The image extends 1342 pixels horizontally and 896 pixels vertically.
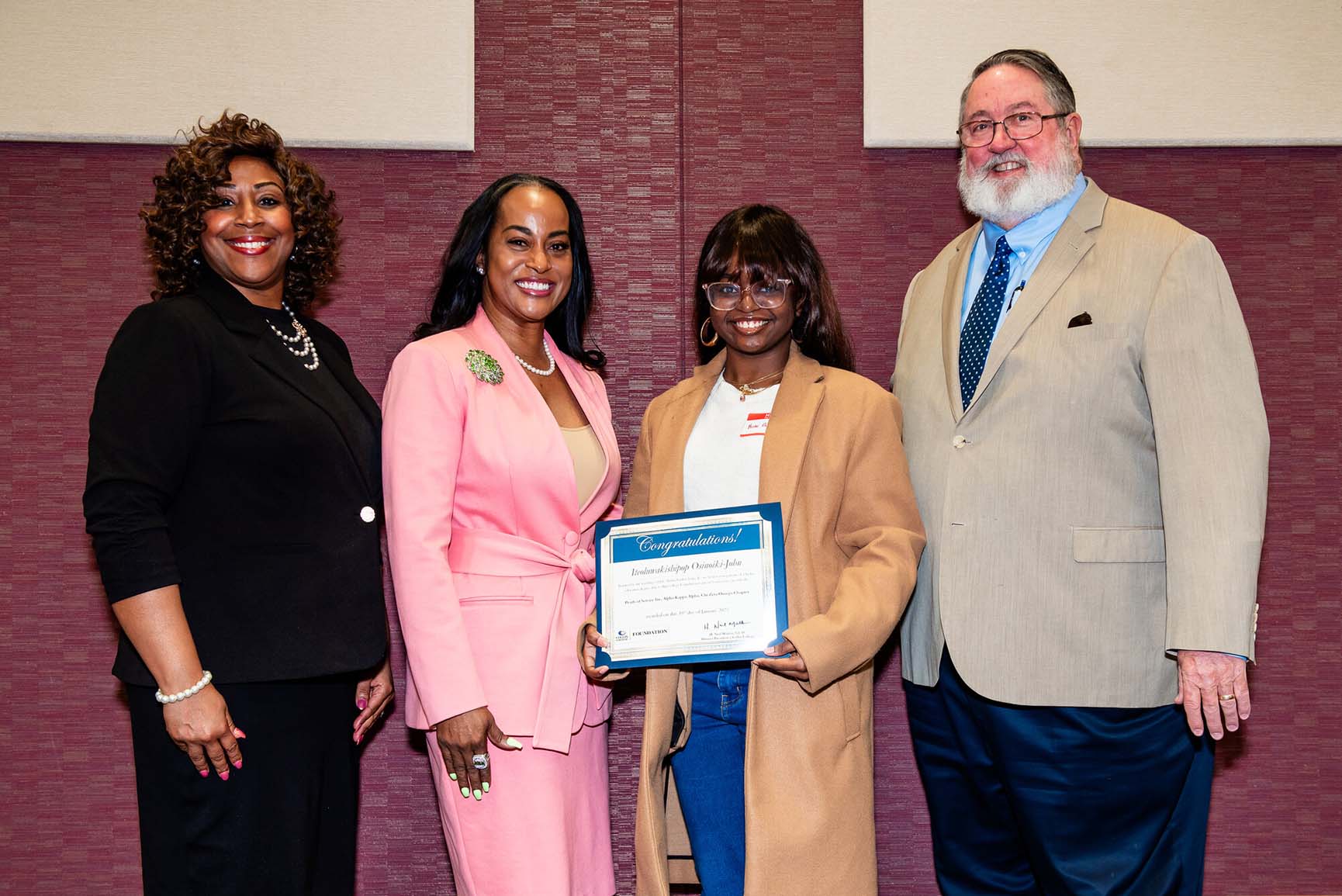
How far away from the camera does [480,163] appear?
3.13 meters

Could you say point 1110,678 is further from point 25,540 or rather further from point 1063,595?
point 25,540

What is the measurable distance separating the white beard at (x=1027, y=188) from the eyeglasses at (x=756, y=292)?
0.51 metres

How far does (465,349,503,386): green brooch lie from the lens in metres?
2.30

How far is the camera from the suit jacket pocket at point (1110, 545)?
2170mm

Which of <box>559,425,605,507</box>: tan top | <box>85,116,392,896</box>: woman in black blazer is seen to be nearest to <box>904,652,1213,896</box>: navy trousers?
<box>559,425,605,507</box>: tan top

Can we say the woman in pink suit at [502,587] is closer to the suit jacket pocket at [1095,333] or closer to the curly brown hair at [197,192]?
the curly brown hair at [197,192]

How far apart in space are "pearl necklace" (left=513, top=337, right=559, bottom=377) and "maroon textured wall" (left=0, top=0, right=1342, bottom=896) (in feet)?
1.79

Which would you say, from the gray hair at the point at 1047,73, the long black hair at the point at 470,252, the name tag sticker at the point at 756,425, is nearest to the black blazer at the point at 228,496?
the long black hair at the point at 470,252

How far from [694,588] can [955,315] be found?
3.02ft

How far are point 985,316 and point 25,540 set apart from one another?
109 inches

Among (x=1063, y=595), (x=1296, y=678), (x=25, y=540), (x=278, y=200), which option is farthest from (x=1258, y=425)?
(x=25, y=540)

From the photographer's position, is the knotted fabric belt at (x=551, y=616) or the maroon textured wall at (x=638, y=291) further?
the maroon textured wall at (x=638, y=291)

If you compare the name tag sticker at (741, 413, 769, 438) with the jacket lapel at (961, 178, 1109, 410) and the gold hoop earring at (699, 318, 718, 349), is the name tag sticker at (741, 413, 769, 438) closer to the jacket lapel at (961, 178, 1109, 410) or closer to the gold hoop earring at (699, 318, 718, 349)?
the gold hoop earring at (699, 318, 718, 349)

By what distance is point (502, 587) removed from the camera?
2223 mm
